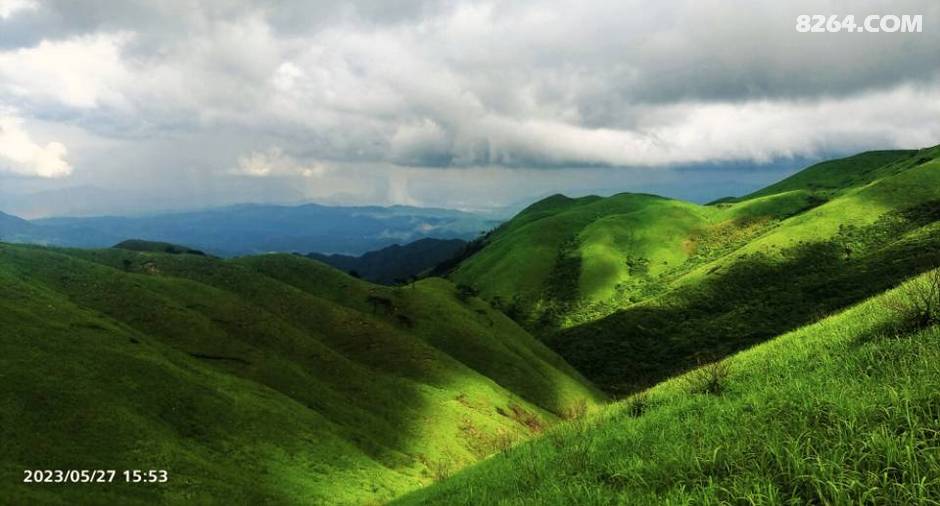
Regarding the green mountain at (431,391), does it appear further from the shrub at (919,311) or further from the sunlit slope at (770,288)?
the sunlit slope at (770,288)

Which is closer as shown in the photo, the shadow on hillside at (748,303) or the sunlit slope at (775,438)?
the sunlit slope at (775,438)

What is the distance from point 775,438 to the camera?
33.6 ft

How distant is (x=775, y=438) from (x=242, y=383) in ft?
189

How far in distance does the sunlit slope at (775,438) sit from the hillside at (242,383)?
32.4 feet

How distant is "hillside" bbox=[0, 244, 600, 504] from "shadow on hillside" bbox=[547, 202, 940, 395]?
4566 cm

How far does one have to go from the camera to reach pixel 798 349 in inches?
688

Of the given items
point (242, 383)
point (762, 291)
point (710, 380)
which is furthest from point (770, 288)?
point (710, 380)

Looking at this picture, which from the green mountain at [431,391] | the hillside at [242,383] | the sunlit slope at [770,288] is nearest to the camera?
the green mountain at [431,391]

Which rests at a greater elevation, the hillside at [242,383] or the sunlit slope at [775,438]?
the sunlit slope at [775,438]

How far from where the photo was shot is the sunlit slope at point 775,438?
830cm

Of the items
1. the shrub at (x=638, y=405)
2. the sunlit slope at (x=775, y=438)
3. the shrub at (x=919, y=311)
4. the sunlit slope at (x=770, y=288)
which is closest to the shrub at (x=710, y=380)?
the sunlit slope at (x=775, y=438)

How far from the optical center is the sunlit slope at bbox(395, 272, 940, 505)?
27.2ft

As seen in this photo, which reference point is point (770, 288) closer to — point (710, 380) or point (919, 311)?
point (710, 380)

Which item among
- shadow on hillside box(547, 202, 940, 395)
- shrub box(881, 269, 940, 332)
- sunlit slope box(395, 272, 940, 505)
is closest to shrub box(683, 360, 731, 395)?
sunlit slope box(395, 272, 940, 505)
